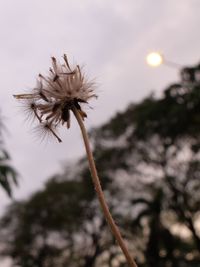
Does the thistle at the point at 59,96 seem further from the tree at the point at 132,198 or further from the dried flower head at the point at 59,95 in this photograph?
the tree at the point at 132,198

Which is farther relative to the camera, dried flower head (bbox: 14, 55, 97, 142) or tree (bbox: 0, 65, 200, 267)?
tree (bbox: 0, 65, 200, 267)

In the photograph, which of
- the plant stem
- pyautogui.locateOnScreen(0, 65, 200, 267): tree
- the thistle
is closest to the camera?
the plant stem

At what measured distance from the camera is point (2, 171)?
8.73 meters

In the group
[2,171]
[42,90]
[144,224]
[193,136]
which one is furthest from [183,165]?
[42,90]

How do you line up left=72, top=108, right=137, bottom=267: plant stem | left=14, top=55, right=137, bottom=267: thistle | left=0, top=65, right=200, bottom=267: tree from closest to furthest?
left=72, top=108, right=137, bottom=267: plant stem → left=14, top=55, right=137, bottom=267: thistle → left=0, top=65, right=200, bottom=267: tree

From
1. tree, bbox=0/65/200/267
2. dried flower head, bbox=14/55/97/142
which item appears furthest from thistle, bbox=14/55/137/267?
tree, bbox=0/65/200/267

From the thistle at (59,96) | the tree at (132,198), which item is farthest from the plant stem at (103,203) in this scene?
the tree at (132,198)

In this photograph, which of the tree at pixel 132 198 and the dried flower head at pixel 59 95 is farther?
the tree at pixel 132 198

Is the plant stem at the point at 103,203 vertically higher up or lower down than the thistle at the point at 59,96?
lower down

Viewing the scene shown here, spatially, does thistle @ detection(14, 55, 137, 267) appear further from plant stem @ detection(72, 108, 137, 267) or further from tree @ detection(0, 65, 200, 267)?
tree @ detection(0, 65, 200, 267)

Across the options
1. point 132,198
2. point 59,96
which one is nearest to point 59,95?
point 59,96

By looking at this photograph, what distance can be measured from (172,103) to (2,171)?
2248 cm

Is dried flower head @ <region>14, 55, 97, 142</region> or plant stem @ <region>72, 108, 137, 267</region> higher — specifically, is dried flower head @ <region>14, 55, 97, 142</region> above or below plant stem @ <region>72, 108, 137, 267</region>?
above

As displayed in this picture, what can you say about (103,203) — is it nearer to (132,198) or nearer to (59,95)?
(59,95)
